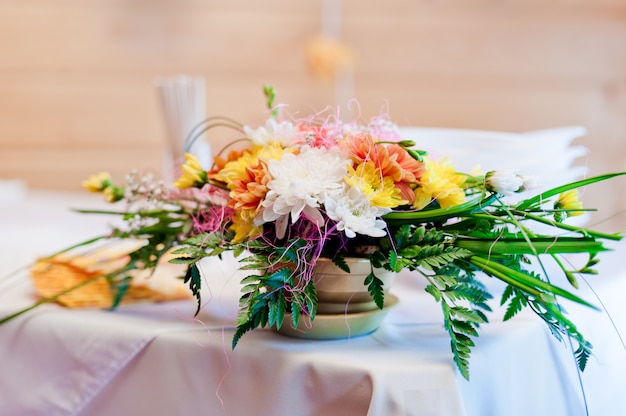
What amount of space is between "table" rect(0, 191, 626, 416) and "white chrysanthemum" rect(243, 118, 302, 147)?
20 cm

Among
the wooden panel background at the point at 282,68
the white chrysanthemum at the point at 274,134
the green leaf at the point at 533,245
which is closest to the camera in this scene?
the green leaf at the point at 533,245

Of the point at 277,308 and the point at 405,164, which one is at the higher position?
the point at 405,164

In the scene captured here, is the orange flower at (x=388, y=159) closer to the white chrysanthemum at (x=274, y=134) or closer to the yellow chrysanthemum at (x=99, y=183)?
the white chrysanthemum at (x=274, y=134)

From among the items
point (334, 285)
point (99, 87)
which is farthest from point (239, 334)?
point (99, 87)

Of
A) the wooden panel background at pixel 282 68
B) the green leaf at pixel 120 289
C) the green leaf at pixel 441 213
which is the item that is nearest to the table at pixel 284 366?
the green leaf at pixel 120 289

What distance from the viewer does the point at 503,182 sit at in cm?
62

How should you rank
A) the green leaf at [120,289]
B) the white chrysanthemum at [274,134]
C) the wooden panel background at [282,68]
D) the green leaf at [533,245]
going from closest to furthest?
1. the green leaf at [533,245]
2. the white chrysanthemum at [274,134]
3. the green leaf at [120,289]
4. the wooden panel background at [282,68]

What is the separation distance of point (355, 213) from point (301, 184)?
0.18ft

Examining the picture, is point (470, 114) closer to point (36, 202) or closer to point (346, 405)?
point (36, 202)

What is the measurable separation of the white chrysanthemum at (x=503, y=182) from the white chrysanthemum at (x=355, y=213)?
0.32 ft

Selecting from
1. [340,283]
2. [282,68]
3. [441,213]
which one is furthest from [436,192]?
[282,68]

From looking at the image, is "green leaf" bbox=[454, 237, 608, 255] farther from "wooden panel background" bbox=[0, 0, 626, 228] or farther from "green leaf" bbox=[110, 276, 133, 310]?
"wooden panel background" bbox=[0, 0, 626, 228]

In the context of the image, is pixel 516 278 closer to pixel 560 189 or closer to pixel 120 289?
pixel 560 189

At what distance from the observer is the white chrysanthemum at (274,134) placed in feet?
2.42
